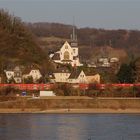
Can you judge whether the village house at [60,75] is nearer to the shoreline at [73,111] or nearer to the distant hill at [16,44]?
the distant hill at [16,44]

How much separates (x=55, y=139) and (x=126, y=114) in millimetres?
18162

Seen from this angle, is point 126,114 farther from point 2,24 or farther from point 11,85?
point 2,24

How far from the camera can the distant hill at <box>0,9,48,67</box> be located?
6950 cm

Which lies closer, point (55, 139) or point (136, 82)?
point (55, 139)

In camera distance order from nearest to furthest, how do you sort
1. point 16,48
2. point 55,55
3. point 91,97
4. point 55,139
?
1. point 55,139
2. point 91,97
3. point 16,48
4. point 55,55

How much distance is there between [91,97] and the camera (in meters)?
53.8

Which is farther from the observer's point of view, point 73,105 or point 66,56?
point 66,56

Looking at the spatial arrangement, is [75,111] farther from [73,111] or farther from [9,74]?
[9,74]

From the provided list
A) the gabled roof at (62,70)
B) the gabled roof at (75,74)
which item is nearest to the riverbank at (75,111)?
the gabled roof at (75,74)

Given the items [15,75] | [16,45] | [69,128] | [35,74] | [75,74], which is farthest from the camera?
[16,45]

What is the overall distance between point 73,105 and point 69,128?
15.0 m

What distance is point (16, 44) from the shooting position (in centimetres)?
7269

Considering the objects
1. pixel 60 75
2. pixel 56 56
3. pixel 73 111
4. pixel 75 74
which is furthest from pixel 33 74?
pixel 73 111

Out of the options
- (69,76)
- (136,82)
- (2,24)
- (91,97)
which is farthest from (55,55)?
(91,97)
